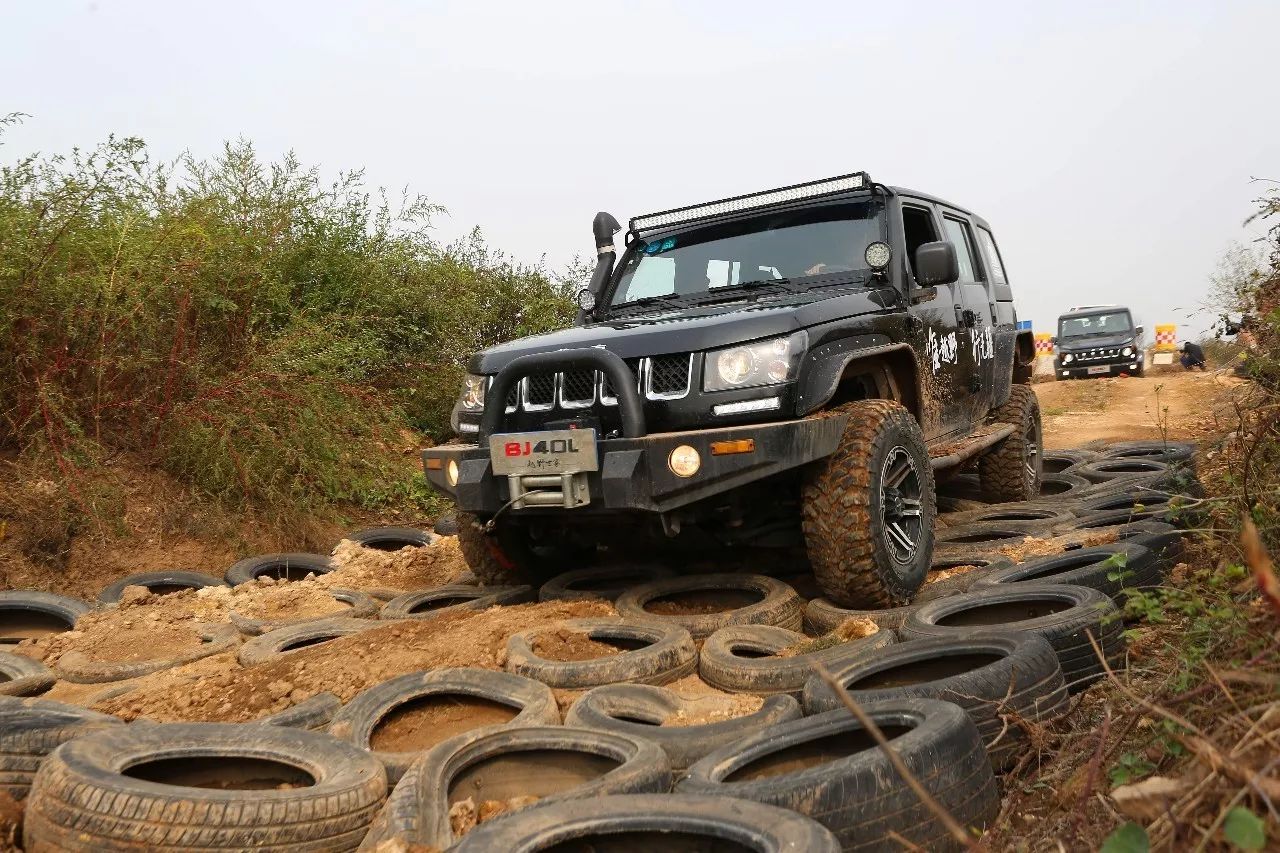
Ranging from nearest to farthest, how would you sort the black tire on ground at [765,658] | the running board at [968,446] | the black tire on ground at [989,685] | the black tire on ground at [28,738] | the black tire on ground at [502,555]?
the black tire on ground at [989,685] → the black tire on ground at [28,738] → the black tire on ground at [765,658] → the black tire on ground at [502,555] → the running board at [968,446]

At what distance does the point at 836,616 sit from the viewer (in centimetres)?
402

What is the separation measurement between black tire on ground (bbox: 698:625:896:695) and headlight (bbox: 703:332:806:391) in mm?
986

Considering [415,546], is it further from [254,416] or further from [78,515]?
[78,515]

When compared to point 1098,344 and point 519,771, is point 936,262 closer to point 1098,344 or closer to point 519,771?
point 519,771

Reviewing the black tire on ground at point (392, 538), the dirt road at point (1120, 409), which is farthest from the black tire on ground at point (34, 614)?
the dirt road at point (1120, 409)

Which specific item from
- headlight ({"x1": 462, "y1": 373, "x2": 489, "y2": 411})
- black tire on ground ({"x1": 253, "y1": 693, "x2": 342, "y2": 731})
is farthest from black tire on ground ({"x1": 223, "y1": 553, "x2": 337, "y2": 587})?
black tire on ground ({"x1": 253, "y1": 693, "x2": 342, "y2": 731})

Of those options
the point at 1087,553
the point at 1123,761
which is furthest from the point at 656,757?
the point at 1087,553

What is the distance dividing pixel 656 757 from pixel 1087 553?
2.41 metres

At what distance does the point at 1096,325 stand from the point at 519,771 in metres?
26.5

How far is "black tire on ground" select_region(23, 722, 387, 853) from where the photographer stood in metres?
2.21

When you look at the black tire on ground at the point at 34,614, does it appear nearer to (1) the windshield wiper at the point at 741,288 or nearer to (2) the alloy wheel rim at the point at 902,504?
(1) the windshield wiper at the point at 741,288

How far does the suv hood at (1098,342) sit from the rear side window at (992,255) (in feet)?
66.0

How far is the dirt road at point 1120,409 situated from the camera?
1159 cm

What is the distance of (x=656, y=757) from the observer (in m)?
2.61
